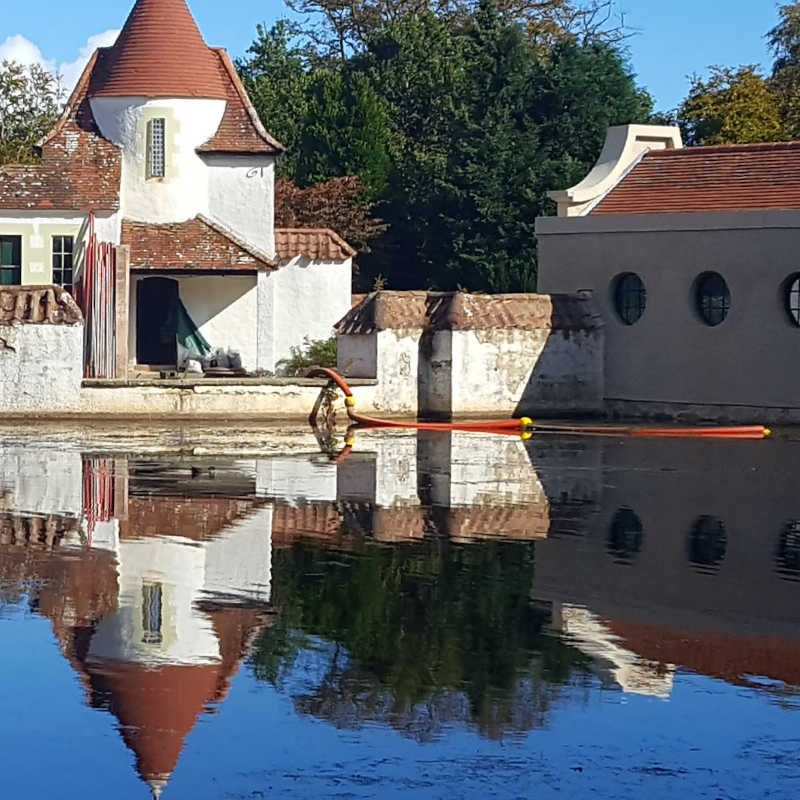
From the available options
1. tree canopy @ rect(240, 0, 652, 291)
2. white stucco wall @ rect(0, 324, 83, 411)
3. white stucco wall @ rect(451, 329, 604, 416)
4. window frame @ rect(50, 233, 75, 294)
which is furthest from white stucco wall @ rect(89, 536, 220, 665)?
tree canopy @ rect(240, 0, 652, 291)

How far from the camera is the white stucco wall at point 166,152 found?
41.7 m

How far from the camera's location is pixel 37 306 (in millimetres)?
34250

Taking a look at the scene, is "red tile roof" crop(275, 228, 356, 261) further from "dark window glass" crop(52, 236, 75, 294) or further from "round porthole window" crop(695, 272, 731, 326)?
"round porthole window" crop(695, 272, 731, 326)

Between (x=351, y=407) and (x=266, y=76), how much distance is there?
33.9m

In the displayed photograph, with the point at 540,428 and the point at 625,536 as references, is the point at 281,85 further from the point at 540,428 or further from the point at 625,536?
the point at 625,536

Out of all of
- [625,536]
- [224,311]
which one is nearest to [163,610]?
[625,536]

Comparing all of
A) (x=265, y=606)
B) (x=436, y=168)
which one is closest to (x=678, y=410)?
(x=436, y=168)

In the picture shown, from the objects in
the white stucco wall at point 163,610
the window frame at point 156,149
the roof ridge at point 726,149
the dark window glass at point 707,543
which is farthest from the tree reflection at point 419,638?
the window frame at point 156,149

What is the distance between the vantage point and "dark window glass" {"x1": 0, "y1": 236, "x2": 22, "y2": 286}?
133 feet

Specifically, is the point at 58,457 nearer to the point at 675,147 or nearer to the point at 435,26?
the point at 675,147

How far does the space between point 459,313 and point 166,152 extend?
9.86 m

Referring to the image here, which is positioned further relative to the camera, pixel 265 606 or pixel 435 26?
pixel 435 26

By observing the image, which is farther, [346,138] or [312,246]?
[346,138]

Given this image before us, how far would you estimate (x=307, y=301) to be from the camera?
42562 mm
